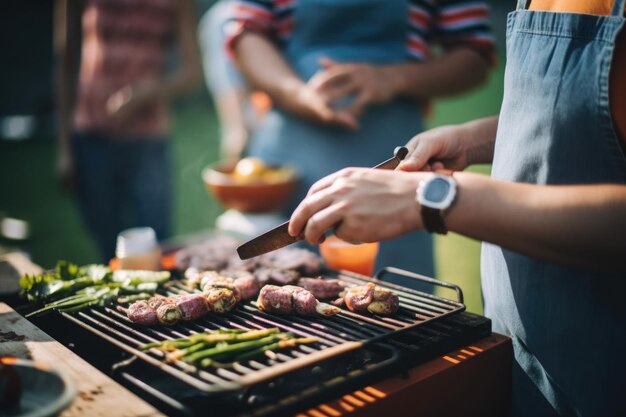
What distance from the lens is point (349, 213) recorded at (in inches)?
62.0

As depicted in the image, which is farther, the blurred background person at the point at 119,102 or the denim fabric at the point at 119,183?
the denim fabric at the point at 119,183

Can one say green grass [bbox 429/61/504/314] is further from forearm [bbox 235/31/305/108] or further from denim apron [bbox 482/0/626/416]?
denim apron [bbox 482/0/626/416]

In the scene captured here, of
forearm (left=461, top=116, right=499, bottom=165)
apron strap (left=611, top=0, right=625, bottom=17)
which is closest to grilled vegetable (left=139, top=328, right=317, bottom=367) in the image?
forearm (left=461, top=116, right=499, bottom=165)

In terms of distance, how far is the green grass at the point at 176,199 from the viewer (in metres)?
6.80

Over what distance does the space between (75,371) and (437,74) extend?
278 centimetres

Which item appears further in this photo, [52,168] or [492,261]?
[52,168]

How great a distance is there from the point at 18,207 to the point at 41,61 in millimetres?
9257

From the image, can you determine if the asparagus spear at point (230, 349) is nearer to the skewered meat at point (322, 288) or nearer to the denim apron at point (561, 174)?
the skewered meat at point (322, 288)

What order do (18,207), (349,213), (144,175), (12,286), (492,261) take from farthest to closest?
(18,207) → (144,175) → (12,286) → (492,261) → (349,213)

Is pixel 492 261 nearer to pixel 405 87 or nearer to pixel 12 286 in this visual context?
pixel 405 87

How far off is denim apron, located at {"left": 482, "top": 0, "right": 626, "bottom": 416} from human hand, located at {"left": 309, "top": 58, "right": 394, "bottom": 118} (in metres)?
1.50

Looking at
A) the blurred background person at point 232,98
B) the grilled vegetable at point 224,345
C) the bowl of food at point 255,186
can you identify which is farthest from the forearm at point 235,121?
the grilled vegetable at point 224,345

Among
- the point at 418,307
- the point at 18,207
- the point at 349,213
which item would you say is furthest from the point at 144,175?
the point at 18,207

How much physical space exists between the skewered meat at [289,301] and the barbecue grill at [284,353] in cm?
3
